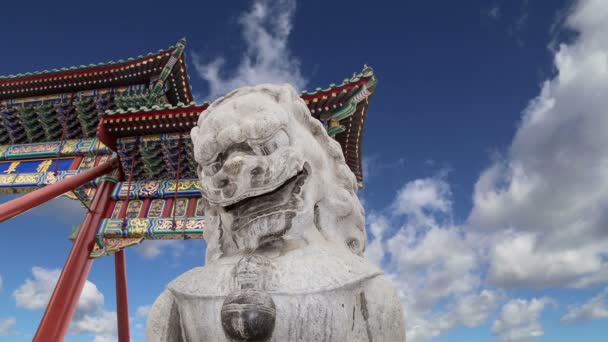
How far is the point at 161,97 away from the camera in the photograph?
30.7 ft

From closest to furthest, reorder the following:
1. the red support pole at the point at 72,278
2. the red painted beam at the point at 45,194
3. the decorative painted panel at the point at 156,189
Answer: the red painted beam at the point at 45,194, the red support pole at the point at 72,278, the decorative painted panel at the point at 156,189

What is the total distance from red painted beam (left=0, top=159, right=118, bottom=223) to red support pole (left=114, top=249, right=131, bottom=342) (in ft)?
5.66

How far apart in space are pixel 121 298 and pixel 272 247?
287 inches

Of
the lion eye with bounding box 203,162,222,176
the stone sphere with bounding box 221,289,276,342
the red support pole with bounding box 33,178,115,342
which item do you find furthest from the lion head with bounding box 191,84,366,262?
the red support pole with bounding box 33,178,115,342

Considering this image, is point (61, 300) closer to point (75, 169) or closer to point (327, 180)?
point (75, 169)

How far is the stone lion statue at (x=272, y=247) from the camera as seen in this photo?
1.46 meters

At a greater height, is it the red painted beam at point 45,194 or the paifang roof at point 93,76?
the paifang roof at point 93,76

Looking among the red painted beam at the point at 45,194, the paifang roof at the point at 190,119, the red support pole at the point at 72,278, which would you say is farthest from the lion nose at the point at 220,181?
the red support pole at the point at 72,278

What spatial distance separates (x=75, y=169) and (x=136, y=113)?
2965mm

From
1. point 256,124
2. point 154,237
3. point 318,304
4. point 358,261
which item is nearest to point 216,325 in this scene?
point 318,304

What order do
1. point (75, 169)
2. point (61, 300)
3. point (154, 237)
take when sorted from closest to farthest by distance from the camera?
1. point (61, 300)
2. point (154, 237)
3. point (75, 169)

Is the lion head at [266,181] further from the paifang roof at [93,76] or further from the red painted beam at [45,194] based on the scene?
the paifang roof at [93,76]

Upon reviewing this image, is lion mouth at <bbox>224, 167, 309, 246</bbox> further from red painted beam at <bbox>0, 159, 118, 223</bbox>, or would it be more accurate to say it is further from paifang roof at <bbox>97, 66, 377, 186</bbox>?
red painted beam at <bbox>0, 159, 118, 223</bbox>

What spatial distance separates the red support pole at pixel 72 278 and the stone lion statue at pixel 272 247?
5664 mm
